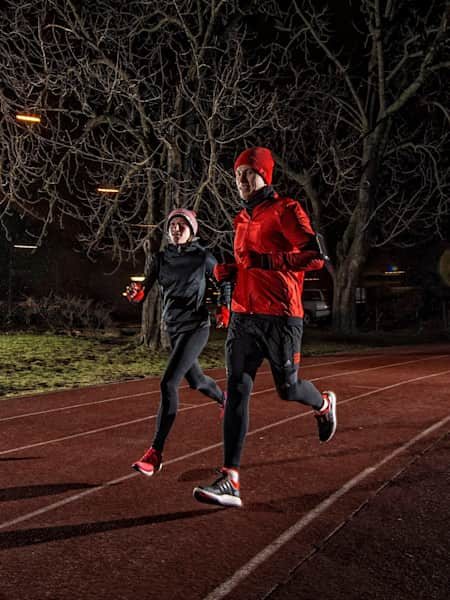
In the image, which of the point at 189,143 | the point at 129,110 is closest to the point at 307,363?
the point at 189,143

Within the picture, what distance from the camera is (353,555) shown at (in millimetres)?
3807

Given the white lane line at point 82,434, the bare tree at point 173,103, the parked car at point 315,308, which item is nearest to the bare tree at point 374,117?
the bare tree at point 173,103

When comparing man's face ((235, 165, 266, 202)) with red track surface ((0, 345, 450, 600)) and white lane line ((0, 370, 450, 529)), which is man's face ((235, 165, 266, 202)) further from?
white lane line ((0, 370, 450, 529))

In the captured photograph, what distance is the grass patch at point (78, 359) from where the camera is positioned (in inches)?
484

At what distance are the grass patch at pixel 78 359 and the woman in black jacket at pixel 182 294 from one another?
547 centimetres

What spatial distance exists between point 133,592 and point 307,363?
1204cm

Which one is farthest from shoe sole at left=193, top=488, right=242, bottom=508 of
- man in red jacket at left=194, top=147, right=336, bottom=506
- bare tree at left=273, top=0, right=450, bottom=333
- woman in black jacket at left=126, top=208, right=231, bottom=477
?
bare tree at left=273, top=0, right=450, bottom=333

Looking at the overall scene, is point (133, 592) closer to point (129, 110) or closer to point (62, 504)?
point (62, 504)

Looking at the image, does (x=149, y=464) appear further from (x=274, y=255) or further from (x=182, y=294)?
(x=274, y=255)

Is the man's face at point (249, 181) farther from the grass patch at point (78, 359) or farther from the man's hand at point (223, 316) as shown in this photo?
the grass patch at point (78, 359)

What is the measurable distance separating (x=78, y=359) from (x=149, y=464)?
1068 centimetres

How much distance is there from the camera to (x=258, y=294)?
187 inches

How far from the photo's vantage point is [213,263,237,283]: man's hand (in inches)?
191

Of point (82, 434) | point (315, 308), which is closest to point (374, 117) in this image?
point (315, 308)
